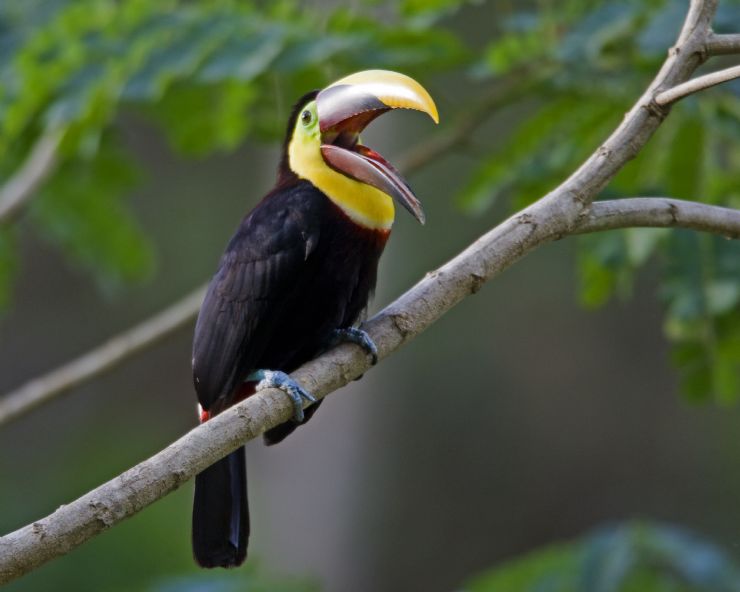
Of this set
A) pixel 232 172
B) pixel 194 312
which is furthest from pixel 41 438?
pixel 194 312

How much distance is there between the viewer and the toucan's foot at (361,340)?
2.45 metres

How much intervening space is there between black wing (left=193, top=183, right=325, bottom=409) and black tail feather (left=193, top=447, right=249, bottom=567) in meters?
0.18

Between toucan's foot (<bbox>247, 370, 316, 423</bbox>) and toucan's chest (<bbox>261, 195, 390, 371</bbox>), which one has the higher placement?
toucan's chest (<bbox>261, 195, 390, 371</bbox>)

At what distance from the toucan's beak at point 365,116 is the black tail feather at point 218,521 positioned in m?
0.74

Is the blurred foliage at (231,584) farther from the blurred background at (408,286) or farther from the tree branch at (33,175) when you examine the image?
the tree branch at (33,175)

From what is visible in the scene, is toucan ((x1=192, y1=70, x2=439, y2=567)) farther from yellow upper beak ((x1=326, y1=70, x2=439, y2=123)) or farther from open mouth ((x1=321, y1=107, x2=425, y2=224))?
yellow upper beak ((x1=326, y1=70, x2=439, y2=123))

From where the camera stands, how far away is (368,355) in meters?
2.46

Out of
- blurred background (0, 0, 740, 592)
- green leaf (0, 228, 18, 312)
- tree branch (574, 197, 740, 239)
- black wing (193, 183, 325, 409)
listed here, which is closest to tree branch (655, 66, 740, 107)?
tree branch (574, 197, 740, 239)

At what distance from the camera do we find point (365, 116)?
9.02ft

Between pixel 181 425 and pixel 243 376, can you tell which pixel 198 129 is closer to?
pixel 243 376

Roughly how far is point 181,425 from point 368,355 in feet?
22.9

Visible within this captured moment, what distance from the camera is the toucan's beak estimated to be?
2.47 metres

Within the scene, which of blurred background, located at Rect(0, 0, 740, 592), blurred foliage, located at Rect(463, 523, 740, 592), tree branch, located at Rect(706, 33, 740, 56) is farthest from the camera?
blurred foliage, located at Rect(463, 523, 740, 592)

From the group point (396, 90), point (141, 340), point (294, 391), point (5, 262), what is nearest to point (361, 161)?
point (396, 90)
